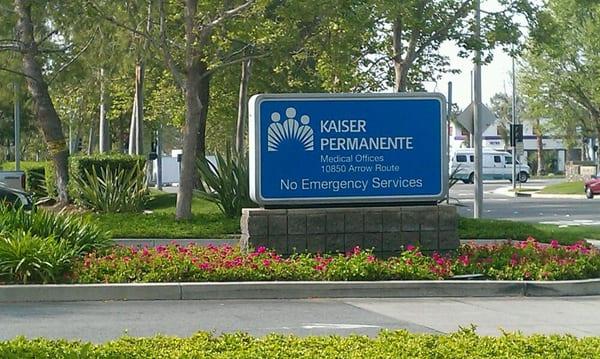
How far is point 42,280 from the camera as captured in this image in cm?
1365

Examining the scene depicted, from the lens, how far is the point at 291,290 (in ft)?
45.6

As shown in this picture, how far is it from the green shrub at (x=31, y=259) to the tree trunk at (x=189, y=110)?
808 cm

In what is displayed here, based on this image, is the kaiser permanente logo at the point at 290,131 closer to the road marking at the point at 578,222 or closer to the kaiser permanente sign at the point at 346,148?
the kaiser permanente sign at the point at 346,148

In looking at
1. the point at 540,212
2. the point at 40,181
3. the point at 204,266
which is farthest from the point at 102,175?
the point at 540,212

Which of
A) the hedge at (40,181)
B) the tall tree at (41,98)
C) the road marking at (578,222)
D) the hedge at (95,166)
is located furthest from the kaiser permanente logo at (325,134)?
the hedge at (40,181)

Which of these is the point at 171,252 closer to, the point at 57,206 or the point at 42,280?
the point at 42,280

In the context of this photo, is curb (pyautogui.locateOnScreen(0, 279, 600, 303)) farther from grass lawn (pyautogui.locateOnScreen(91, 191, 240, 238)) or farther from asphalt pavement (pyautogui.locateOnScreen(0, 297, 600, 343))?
grass lawn (pyautogui.locateOnScreen(91, 191, 240, 238))

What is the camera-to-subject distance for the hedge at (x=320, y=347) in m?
7.21

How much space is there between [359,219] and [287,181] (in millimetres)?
1201

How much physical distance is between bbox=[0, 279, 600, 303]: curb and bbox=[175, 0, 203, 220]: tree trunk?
8.53 m

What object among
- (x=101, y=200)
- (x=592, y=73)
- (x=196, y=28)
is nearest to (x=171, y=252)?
(x=196, y=28)

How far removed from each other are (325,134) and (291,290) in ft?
9.04

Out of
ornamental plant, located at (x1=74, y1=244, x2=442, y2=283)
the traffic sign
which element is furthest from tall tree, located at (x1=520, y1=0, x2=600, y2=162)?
ornamental plant, located at (x1=74, y1=244, x2=442, y2=283)

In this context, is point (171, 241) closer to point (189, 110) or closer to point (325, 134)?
point (189, 110)
